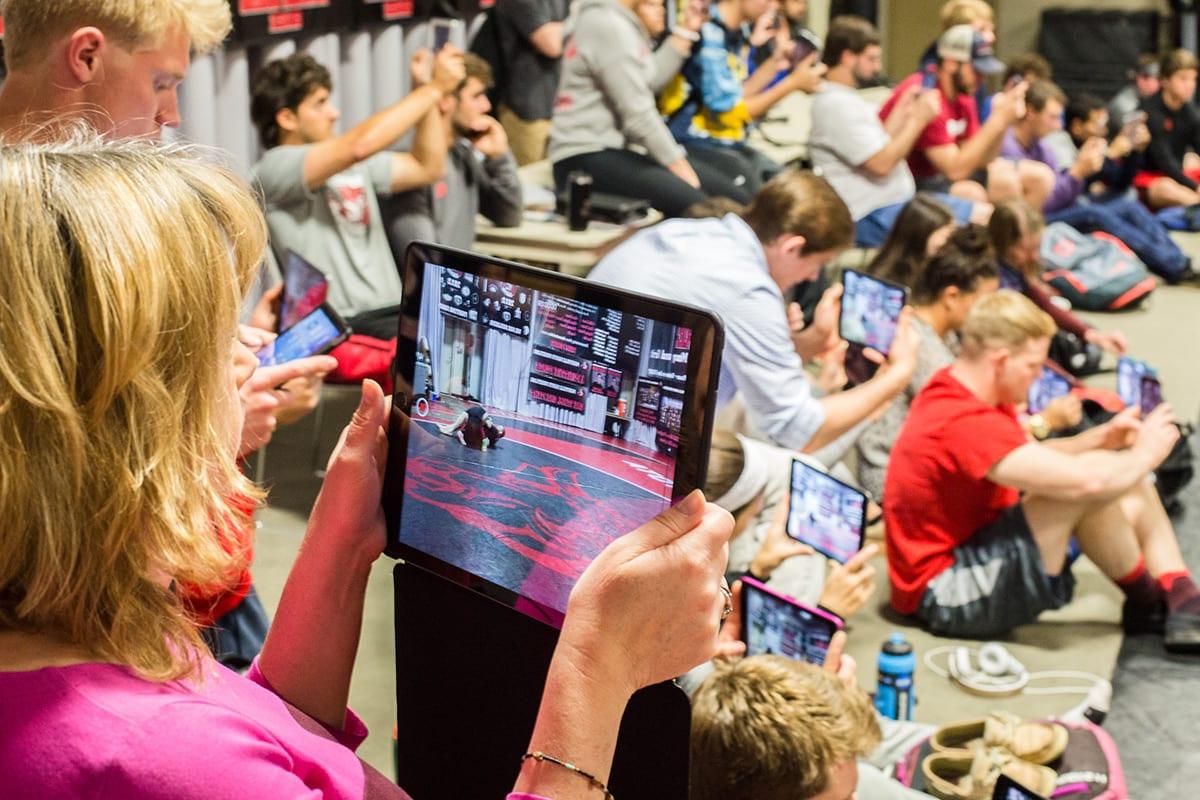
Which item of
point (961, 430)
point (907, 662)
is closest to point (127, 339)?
point (907, 662)

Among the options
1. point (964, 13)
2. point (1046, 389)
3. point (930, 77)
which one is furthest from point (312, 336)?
point (964, 13)

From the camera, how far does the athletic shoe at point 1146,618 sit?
12.2 feet

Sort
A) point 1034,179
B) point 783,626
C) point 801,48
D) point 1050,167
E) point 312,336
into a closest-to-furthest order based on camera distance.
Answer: point 783,626, point 312,336, point 1034,179, point 1050,167, point 801,48

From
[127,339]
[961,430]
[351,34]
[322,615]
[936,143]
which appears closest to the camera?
[127,339]

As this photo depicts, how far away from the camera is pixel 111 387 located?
0.90 metres

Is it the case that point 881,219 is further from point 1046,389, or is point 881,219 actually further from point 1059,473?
point 1059,473

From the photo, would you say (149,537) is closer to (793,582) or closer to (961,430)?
(793,582)

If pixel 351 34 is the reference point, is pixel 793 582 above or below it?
below

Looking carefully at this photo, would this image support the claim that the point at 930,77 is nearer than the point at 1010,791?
No

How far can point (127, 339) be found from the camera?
0.89m

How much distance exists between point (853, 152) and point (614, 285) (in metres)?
4.76

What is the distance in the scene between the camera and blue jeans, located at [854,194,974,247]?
21.0ft

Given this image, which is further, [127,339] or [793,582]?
[793,582]

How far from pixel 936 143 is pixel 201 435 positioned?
6.51m
